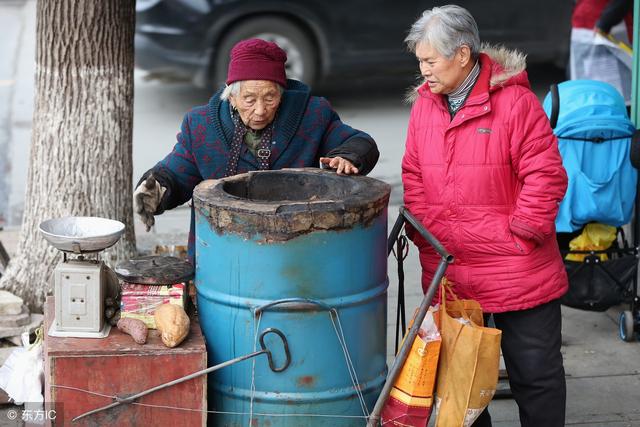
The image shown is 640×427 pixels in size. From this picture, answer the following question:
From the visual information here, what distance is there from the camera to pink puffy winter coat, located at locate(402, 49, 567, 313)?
3.50 metres

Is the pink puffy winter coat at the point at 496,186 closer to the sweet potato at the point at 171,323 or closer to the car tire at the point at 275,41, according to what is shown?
the sweet potato at the point at 171,323

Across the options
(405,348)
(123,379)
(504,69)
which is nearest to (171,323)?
(123,379)

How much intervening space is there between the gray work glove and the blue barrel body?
0.87ft

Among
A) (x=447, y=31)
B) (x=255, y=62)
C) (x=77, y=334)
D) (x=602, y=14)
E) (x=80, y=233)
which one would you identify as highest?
(x=602, y=14)

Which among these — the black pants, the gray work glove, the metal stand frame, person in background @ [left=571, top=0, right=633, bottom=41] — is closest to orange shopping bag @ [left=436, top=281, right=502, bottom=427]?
the metal stand frame

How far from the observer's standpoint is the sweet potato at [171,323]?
11.0 ft

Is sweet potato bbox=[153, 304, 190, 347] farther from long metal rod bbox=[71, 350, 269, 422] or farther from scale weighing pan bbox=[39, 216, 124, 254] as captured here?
scale weighing pan bbox=[39, 216, 124, 254]

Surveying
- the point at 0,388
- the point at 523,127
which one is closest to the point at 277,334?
the point at 523,127

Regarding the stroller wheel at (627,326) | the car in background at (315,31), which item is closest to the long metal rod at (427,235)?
the stroller wheel at (627,326)

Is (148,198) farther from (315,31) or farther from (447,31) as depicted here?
(315,31)

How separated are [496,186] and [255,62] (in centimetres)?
94

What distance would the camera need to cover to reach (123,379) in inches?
131

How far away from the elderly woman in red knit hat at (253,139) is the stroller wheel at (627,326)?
1960 millimetres

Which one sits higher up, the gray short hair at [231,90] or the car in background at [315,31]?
the car in background at [315,31]
